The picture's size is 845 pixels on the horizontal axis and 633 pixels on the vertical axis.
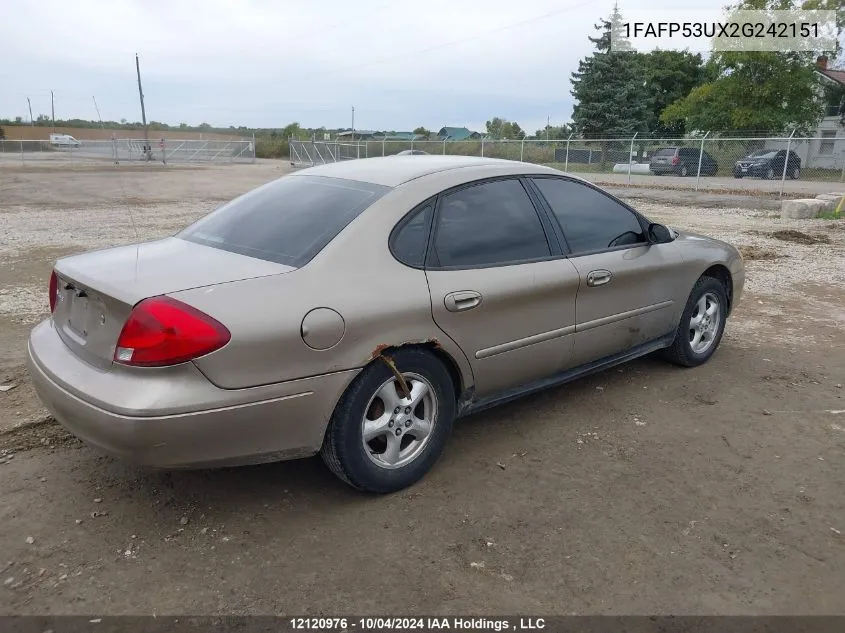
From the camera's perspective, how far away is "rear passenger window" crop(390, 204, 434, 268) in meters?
3.25

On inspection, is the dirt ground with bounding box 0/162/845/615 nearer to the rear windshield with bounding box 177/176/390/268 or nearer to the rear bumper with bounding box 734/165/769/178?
the rear windshield with bounding box 177/176/390/268

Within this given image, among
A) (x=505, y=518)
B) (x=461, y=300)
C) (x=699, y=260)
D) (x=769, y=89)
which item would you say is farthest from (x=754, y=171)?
(x=505, y=518)

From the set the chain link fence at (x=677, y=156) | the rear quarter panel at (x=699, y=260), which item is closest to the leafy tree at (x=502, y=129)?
the chain link fence at (x=677, y=156)

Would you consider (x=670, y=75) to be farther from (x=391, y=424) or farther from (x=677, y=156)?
(x=391, y=424)

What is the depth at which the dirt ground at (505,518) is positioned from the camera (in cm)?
257

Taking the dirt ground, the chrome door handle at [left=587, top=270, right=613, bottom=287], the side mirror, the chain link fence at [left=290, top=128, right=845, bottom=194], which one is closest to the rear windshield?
the dirt ground

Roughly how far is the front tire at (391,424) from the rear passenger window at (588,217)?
132cm

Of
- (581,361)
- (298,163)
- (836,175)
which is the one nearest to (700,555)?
(581,361)

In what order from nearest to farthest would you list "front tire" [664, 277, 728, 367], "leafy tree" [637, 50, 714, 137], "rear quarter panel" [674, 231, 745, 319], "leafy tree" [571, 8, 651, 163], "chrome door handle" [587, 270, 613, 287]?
"chrome door handle" [587, 270, 613, 287], "rear quarter panel" [674, 231, 745, 319], "front tire" [664, 277, 728, 367], "leafy tree" [571, 8, 651, 163], "leafy tree" [637, 50, 714, 137]

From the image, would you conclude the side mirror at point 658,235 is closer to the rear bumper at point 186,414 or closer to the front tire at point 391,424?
the front tire at point 391,424

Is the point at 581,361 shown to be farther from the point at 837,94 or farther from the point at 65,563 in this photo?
the point at 837,94

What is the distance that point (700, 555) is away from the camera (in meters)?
2.81

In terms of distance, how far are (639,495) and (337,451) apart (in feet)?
4.77

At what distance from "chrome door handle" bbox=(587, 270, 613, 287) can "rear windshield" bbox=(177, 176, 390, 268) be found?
1.35 meters
